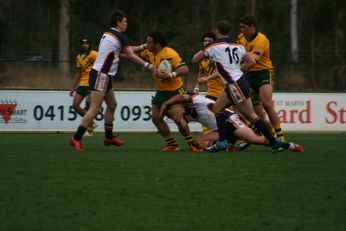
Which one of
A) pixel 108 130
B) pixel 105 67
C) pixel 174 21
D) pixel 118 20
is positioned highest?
pixel 118 20

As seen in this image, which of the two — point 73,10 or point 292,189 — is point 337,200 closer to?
point 292,189

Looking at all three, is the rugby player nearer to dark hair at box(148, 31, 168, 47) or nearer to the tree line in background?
dark hair at box(148, 31, 168, 47)

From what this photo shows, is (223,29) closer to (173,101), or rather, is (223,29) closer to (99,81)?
(173,101)

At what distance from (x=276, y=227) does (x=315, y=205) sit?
105 cm

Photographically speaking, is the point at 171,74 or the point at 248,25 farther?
the point at 248,25

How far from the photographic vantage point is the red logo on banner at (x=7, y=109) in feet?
67.4

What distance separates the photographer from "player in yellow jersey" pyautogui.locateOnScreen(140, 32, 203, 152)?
1248 centimetres

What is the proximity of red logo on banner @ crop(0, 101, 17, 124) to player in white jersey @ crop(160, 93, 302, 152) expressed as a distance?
8323 millimetres

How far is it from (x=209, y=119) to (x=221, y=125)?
93 centimetres

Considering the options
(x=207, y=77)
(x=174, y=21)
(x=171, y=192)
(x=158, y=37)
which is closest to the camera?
(x=171, y=192)

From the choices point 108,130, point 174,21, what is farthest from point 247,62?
point 174,21

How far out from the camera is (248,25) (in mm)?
12695

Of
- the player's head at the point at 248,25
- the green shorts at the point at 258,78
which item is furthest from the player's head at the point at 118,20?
the green shorts at the point at 258,78

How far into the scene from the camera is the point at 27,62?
90.0ft
